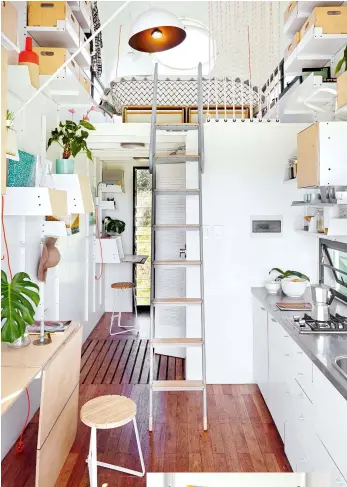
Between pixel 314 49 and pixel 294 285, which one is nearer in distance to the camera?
pixel 314 49

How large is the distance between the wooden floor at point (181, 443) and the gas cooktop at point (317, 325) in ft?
2.78

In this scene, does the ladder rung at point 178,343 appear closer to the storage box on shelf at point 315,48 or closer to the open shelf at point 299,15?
the storage box on shelf at point 315,48

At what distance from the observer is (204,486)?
1.25 metres

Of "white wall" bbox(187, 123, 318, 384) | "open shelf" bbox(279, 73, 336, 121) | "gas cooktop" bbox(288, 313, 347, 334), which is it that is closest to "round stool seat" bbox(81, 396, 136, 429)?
"gas cooktop" bbox(288, 313, 347, 334)

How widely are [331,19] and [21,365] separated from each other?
2765 millimetres

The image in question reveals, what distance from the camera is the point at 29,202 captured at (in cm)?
239

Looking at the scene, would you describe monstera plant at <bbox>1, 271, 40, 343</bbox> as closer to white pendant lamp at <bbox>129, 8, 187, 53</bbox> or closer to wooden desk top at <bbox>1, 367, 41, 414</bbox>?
wooden desk top at <bbox>1, 367, 41, 414</bbox>

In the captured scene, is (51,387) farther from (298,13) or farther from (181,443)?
(298,13)

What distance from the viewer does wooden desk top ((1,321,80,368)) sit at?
6.98 ft

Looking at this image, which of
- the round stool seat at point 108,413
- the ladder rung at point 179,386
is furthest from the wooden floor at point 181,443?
the round stool seat at point 108,413

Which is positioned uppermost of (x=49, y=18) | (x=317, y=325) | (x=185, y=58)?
(x=185, y=58)

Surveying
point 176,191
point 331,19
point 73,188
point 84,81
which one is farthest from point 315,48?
point 73,188

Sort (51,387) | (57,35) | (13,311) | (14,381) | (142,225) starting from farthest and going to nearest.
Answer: (142,225) < (57,35) < (51,387) < (13,311) < (14,381)

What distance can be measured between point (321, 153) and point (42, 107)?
7.16ft
